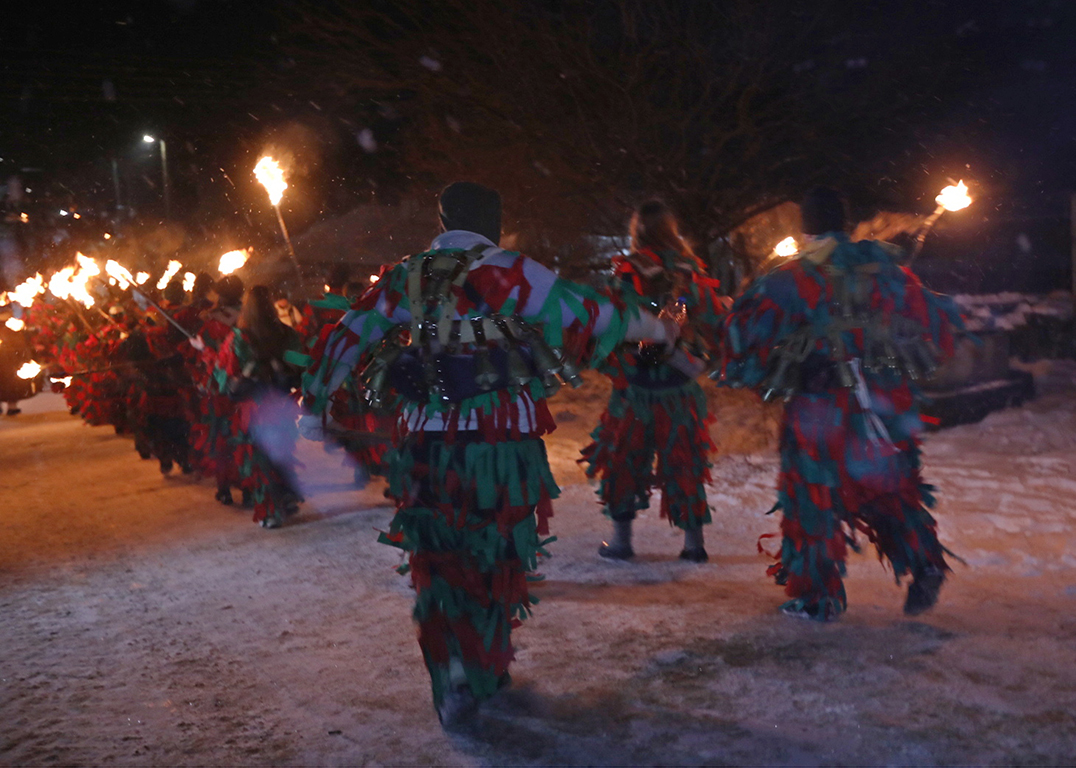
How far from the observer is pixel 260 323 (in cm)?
659

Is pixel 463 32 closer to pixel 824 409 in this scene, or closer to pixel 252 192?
pixel 824 409

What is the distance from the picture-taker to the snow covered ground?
298 centimetres

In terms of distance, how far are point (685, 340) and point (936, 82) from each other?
26.7 feet

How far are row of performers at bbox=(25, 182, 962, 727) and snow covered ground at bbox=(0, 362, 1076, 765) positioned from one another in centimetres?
28

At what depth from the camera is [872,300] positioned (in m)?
3.81

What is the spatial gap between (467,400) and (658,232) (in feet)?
7.09

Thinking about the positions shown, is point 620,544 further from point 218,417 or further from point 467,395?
point 218,417

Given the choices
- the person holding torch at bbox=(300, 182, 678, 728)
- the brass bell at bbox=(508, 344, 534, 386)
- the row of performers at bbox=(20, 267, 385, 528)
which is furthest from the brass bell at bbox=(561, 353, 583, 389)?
the row of performers at bbox=(20, 267, 385, 528)

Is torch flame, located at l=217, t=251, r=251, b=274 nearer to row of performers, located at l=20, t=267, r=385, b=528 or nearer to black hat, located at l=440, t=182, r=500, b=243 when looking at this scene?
row of performers, located at l=20, t=267, r=385, b=528

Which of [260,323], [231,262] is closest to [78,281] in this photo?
[231,262]

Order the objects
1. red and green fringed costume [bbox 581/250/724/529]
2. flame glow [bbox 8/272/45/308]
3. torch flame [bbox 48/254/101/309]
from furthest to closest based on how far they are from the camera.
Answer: flame glow [bbox 8/272/45/308]
torch flame [bbox 48/254/101/309]
red and green fringed costume [bbox 581/250/724/529]

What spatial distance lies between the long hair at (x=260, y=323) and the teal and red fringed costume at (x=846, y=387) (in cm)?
390

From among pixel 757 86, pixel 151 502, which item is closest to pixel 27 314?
pixel 151 502

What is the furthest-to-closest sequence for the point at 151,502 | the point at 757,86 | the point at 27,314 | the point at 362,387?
the point at 27,314 < the point at 757,86 < the point at 151,502 < the point at 362,387
